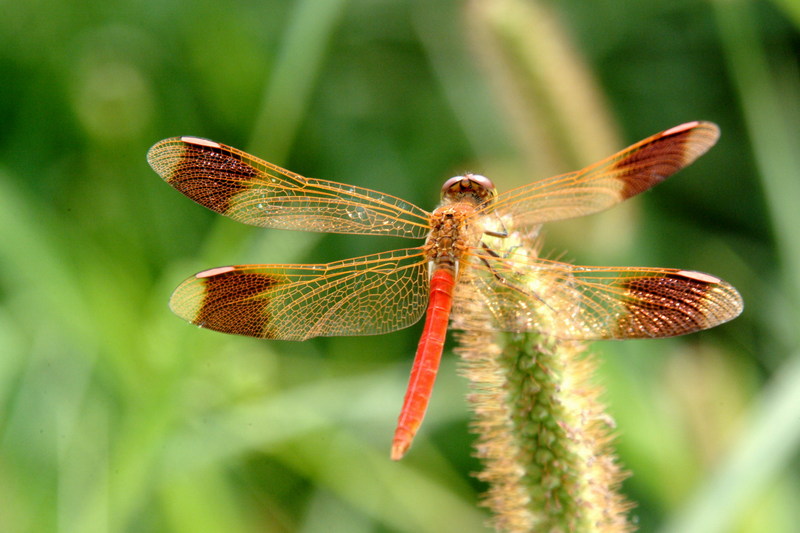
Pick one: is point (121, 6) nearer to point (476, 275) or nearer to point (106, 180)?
point (106, 180)

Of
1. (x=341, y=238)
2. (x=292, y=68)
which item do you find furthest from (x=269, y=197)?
(x=341, y=238)

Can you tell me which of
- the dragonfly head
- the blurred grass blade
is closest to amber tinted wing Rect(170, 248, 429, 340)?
the dragonfly head

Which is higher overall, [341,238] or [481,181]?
[341,238]

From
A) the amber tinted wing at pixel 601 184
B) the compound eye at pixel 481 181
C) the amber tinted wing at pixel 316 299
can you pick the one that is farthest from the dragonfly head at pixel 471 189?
the amber tinted wing at pixel 316 299

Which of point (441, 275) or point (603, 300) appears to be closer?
point (603, 300)

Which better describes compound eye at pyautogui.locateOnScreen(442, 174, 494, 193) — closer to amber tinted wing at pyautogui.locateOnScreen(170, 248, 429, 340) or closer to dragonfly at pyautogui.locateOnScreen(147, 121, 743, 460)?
dragonfly at pyautogui.locateOnScreen(147, 121, 743, 460)

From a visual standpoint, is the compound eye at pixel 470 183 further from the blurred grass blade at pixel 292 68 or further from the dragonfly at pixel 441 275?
the blurred grass blade at pixel 292 68

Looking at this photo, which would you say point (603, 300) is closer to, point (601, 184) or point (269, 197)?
point (601, 184)
